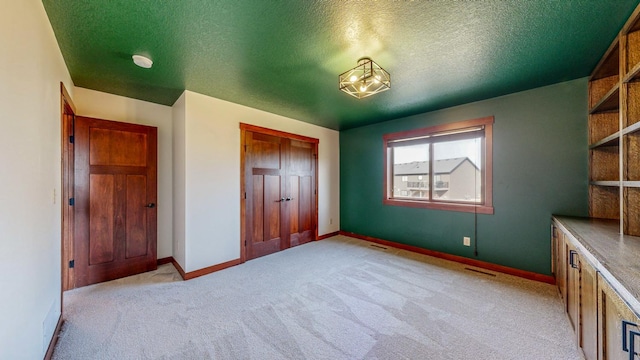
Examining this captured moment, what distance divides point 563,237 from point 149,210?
15.4 ft

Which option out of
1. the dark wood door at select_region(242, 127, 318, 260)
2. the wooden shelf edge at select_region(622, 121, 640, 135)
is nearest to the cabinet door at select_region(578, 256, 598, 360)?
the wooden shelf edge at select_region(622, 121, 640, 135)

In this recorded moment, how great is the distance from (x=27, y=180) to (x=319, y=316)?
7.41ft

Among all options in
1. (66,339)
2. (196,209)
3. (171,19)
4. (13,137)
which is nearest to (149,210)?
(196,209)

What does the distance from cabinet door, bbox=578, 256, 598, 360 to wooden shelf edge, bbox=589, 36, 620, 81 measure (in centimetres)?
180

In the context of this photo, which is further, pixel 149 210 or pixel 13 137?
pixel 149 210

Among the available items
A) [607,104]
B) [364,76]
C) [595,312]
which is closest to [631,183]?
[595,312]

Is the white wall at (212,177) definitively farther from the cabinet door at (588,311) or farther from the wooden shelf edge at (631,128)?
the wooden shelf edge at (631,128)

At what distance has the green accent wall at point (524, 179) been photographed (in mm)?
2662

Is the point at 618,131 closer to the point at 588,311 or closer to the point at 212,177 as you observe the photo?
the point at 588,311

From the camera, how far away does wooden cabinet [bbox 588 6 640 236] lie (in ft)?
5.44

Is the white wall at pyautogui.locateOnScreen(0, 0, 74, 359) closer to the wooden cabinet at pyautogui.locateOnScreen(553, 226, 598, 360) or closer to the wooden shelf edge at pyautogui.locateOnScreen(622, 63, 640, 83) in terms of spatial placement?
the wooden cabinet at pyautogui.locateOnScreen(553, 226, 598, 360)

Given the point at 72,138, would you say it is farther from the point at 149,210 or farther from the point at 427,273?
the point at 427,273

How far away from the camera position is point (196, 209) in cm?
304

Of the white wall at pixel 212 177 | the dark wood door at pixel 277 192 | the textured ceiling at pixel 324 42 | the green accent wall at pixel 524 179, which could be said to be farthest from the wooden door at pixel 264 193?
the green accent wall at pixel 524 179
